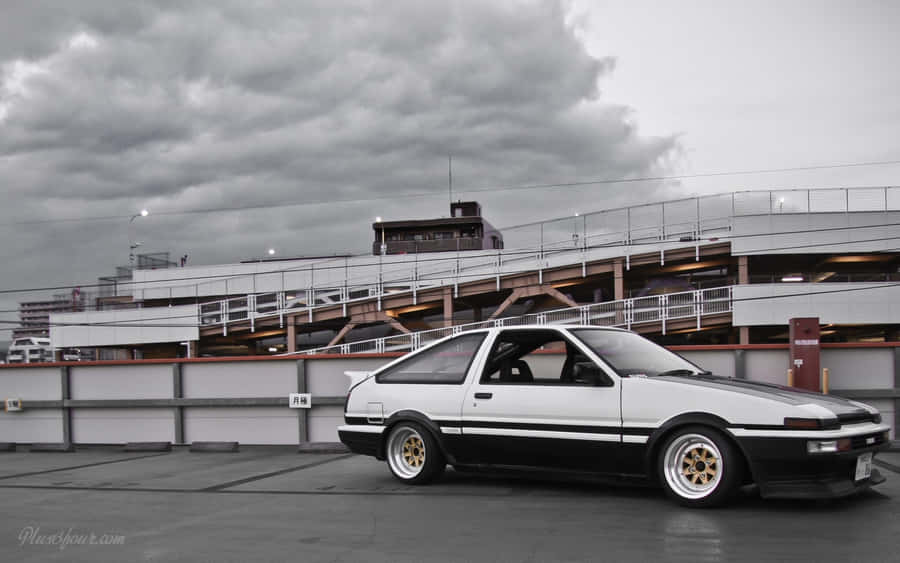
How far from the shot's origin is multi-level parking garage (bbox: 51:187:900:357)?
132ft

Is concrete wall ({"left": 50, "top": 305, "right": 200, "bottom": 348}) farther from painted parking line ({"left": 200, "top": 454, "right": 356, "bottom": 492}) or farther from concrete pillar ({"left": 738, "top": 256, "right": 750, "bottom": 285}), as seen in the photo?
painted parking line ({"left": 200, "top": 454, "right": 356, "bottom": 492})

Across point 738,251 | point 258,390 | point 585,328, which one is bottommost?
point 258,390

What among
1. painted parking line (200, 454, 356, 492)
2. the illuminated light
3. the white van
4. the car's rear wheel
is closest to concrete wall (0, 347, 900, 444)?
painted parking line (200, 454, 356, 492)

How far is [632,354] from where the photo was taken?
755cm

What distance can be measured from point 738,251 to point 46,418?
35591mm

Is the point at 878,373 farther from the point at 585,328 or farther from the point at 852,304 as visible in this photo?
the point at 852,304

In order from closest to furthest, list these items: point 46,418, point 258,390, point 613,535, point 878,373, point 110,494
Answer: point 613,535
point 110,494
point 878,373
point 258,390
point 46,418

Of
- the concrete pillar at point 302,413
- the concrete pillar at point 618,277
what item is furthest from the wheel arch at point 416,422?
the concrete pillar at point 618,277

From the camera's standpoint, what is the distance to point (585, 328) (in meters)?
7.81

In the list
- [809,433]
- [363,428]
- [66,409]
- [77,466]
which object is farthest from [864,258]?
[77,466]

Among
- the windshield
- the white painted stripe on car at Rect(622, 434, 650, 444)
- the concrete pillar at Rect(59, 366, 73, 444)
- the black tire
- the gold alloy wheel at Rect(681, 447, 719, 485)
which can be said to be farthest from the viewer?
the concrete pillar at Rect(59, 366, 73, 444)

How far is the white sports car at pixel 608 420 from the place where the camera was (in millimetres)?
6262

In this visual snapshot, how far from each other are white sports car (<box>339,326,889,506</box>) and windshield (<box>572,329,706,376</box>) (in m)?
0.02

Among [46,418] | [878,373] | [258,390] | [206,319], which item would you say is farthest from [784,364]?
[206,319]
